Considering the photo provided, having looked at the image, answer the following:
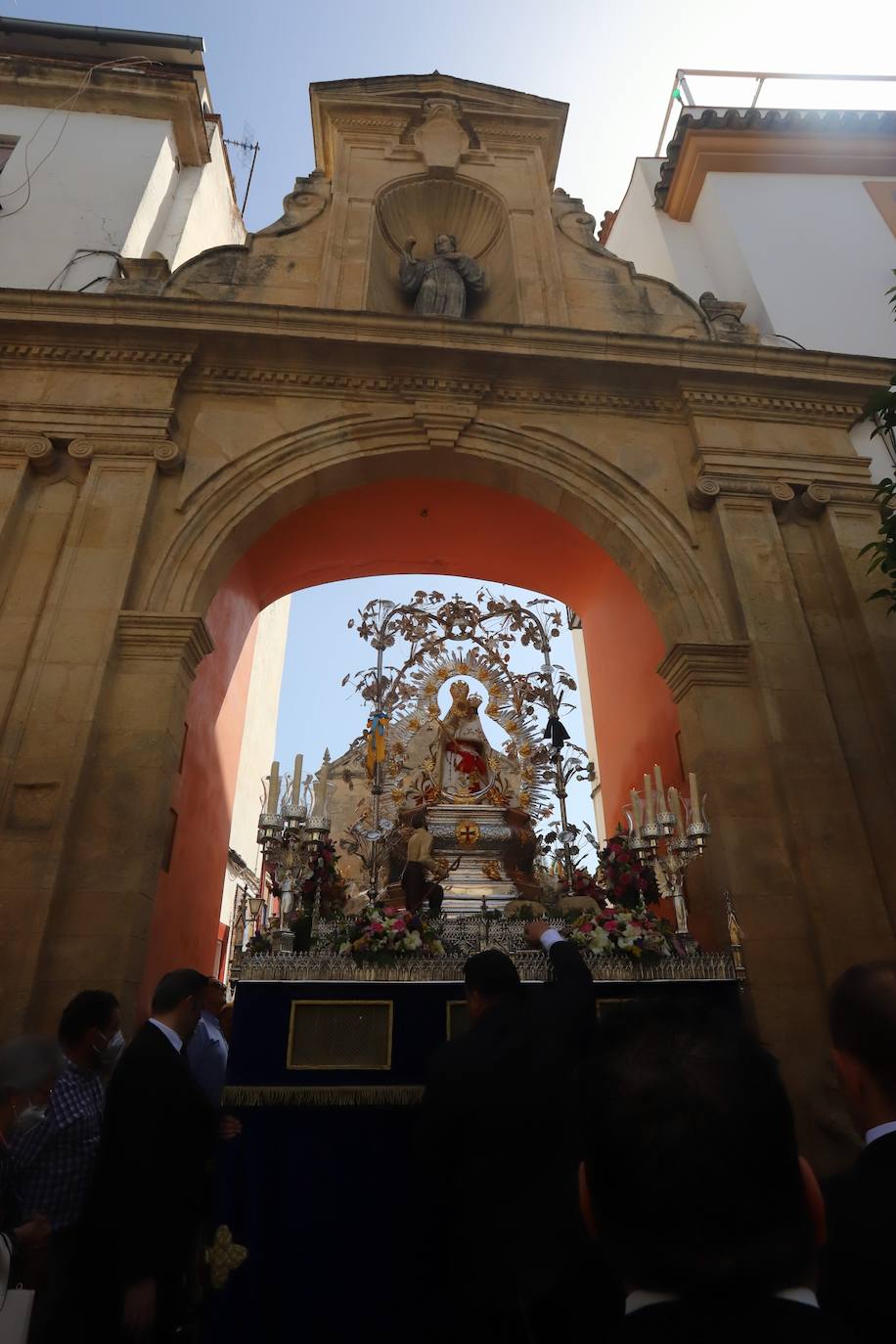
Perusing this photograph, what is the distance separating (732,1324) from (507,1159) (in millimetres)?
1556

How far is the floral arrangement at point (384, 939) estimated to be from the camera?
4012 millimetres

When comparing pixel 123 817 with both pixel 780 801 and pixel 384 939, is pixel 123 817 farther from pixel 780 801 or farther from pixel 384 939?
pixel 780 801

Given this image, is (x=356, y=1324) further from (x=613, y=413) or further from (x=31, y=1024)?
(x=613, y=413)

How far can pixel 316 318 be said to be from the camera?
6.47 m

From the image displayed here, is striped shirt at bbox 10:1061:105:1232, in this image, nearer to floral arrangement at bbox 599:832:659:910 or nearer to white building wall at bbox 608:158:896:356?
floral arrangement at bbox 599:832:659:910

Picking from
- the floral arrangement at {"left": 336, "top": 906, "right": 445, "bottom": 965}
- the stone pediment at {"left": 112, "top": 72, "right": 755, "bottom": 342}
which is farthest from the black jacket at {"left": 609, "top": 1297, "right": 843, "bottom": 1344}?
the stone pediment at {"left": 112, "top": 72, "right": 755, "bottom": 342}

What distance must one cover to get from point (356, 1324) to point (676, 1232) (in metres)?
2.77

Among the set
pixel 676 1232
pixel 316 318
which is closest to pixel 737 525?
pixel 316 318

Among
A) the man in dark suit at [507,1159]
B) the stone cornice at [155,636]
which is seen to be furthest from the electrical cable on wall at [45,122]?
the man in dark suit at [507,1159]

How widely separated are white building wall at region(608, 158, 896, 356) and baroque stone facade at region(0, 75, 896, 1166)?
4.99ft

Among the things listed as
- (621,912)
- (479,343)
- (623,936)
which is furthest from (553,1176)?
(479,343)

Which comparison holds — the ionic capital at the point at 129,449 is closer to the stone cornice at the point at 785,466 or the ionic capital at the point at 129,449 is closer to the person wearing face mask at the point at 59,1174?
the stone cornice at the point at 785,466

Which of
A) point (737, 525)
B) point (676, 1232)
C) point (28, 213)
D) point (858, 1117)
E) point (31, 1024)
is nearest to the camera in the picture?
point (676, 1232)

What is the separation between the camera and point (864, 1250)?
3.98 feet
